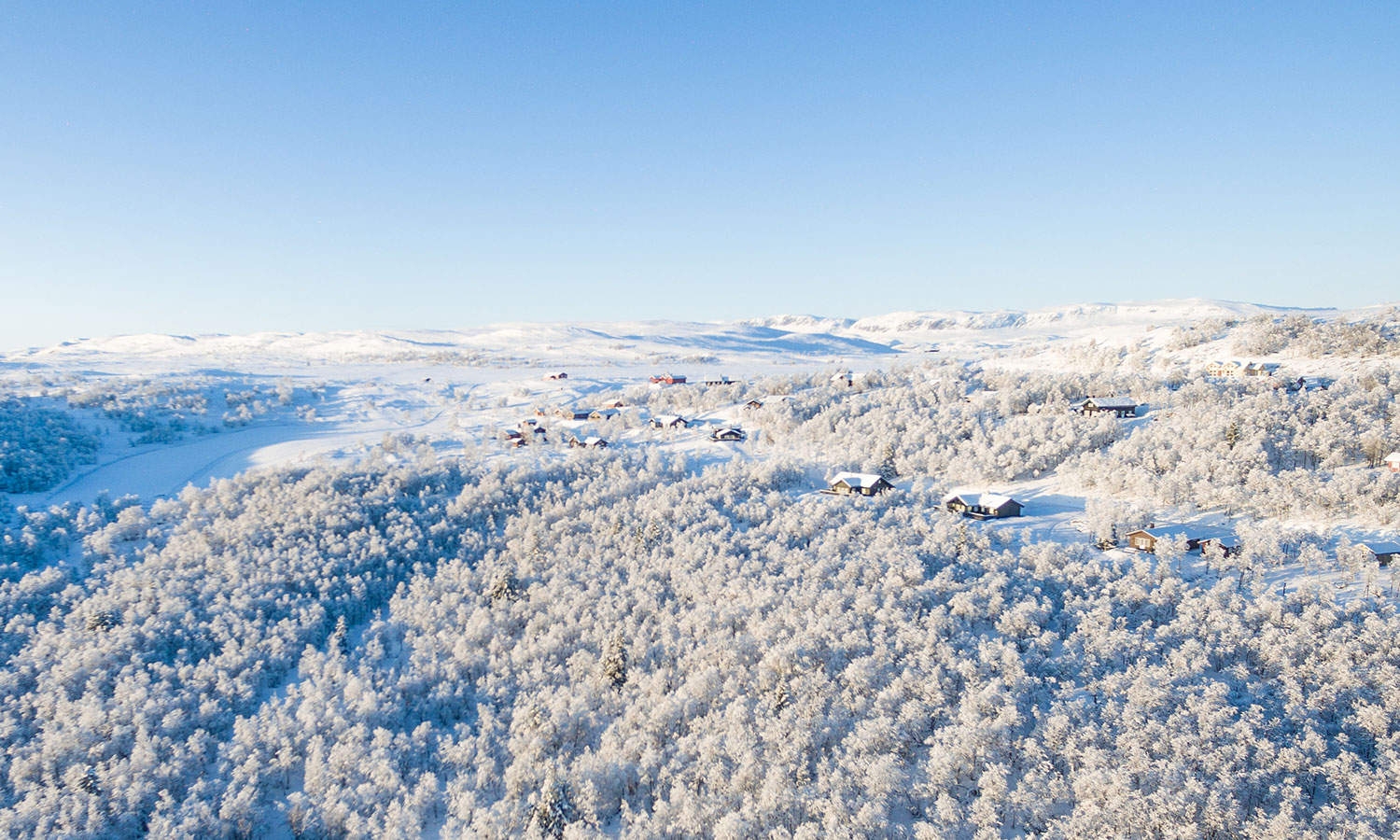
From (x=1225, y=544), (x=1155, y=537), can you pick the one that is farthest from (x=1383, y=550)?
(x=1155, y=537)

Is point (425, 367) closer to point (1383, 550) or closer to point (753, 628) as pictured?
point (753, 628)

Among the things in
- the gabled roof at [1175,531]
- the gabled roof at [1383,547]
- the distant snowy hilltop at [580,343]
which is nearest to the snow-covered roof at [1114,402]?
the gabled roof at [1175,531]

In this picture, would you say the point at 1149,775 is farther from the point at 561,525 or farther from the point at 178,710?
the point at 178,710

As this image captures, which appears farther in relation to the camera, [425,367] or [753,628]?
[425,367]

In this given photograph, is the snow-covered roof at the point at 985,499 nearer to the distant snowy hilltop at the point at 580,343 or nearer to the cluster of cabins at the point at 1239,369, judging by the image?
the cluster of cabins at the point at 1239,369

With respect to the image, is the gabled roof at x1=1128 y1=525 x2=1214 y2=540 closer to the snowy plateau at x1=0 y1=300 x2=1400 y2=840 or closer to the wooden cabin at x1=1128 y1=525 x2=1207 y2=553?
the wooden cabin at x1=1128 y1=525 x2=1207 y2=553

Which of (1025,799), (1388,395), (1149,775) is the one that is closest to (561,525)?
(1025,799)

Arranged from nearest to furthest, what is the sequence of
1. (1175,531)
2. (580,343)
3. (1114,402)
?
(1175,531) → (1114,402) → (580,343)
